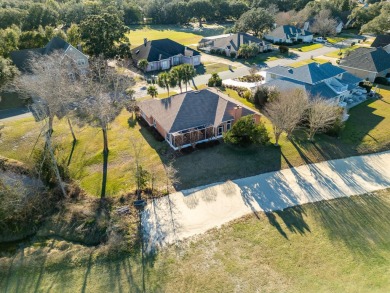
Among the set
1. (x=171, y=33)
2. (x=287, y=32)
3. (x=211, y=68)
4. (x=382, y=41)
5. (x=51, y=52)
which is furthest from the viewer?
(x=171, y=33)

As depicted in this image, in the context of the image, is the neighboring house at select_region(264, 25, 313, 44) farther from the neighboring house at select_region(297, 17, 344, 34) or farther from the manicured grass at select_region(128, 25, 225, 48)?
the manicured grass at select_region(128, 25, 225, 48)

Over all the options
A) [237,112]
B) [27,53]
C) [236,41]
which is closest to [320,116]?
[237,112]

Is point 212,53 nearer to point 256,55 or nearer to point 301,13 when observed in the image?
point 256,55

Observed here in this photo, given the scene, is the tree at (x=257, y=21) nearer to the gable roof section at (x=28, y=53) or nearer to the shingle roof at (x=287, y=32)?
the shingle roof at (x=287, y=32)

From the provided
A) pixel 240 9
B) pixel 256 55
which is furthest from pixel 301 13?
pixel 256 55

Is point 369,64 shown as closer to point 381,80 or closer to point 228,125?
point 381,80

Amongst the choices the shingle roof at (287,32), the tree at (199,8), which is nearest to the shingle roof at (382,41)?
the shingle roof at (287,32)
